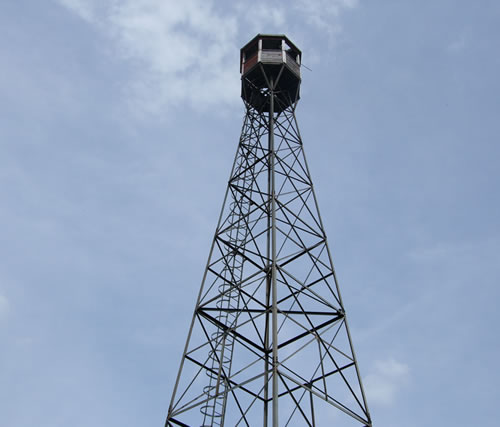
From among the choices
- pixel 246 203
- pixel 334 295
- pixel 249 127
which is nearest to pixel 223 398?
pixel 334 295

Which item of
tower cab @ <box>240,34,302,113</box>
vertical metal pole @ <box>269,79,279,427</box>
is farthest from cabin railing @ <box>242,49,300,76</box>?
vertical metal pole @ <box>269,79,279,427</box>

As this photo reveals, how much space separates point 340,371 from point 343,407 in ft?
5.00

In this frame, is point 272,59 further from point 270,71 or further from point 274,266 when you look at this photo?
point 274,266

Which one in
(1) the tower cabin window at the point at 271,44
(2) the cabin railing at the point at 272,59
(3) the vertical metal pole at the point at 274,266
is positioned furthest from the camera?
(1) the tower cabin window at the point at 271,44

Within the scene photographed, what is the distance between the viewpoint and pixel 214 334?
19844 mm

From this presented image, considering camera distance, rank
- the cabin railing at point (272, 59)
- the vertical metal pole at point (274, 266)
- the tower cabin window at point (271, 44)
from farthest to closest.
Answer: the tower cabin window at point (271, 44)
the cabin railing at point (272, 59)
the vertical metal pole at point (274, 266)

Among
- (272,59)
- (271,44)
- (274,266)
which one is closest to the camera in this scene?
(274,266)

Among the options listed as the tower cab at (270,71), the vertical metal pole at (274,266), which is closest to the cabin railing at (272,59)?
the tower cab at (270,71)

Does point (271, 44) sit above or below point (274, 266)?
above

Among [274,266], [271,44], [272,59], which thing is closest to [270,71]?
[272,59]

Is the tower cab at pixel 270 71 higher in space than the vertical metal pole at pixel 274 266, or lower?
higher

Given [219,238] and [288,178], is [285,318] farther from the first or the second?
[288,178]

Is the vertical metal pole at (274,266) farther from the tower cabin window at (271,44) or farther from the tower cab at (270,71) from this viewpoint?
the tower cabin window at (271,44)

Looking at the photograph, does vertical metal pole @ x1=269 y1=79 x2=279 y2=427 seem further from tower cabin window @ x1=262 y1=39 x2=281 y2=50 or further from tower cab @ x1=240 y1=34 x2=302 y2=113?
tower cabin window @ x1=262 y1=39 x2=281 y2=50
